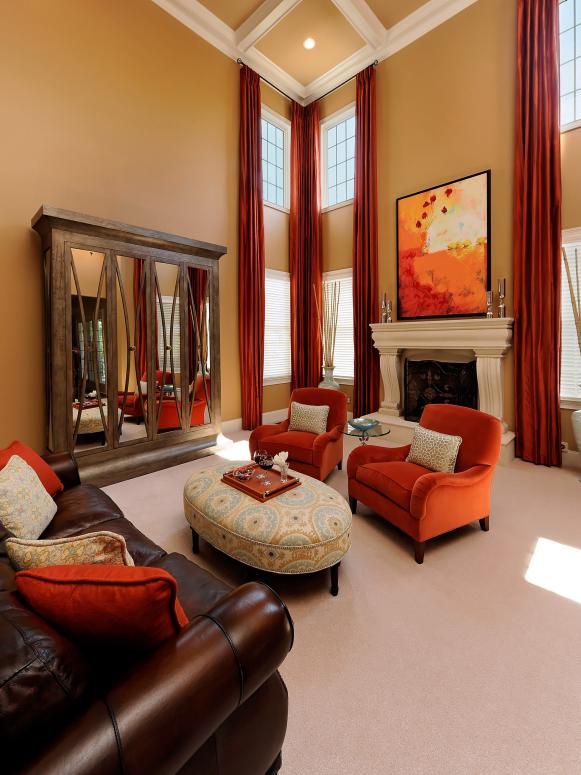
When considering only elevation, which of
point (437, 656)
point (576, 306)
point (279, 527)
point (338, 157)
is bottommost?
point (437, 656)

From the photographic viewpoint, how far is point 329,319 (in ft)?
20.6

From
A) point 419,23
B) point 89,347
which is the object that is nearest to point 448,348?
point 89,347

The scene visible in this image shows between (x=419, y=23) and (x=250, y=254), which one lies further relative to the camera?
(x=250, y=254)

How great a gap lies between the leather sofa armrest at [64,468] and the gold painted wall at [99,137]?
1.58 m

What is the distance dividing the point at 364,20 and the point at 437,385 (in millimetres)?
4865

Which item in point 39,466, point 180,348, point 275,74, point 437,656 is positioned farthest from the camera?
point 275,74

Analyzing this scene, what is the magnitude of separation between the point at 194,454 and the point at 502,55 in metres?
5.82

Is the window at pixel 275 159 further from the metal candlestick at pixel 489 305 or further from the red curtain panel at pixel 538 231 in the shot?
the metal candlestick at pixel 489 305

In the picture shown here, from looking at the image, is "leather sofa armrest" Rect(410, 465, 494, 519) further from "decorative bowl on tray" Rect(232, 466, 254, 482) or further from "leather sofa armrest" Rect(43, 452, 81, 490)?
"leather sofa armrest" Rect(43, 452, 81, 490)

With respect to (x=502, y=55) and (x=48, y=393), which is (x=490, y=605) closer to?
(x=48, y=393)

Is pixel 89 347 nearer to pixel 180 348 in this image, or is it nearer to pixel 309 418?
pixel 180 348

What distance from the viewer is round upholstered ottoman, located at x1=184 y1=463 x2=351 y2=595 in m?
1.95

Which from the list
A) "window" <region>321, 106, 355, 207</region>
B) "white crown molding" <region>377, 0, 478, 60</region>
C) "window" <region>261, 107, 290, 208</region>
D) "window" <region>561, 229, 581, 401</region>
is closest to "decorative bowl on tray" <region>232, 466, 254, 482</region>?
"window" <region>561, 229, 581, 401</region>

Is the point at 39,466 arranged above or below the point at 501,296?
below
